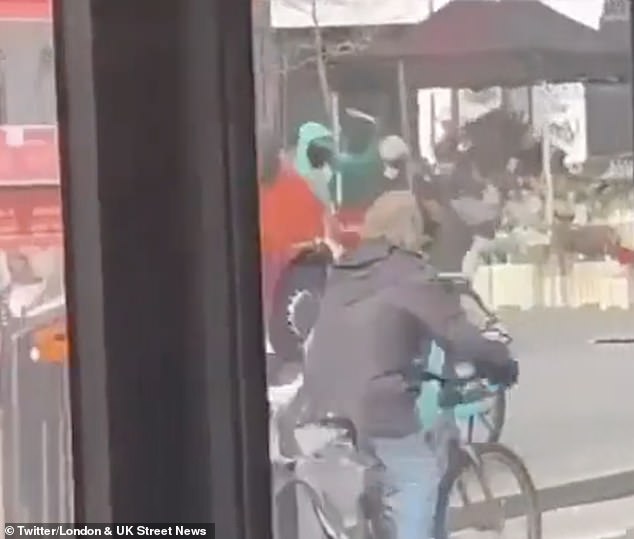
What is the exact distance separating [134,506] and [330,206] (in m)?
0.32

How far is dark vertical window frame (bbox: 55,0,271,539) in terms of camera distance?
1.23m

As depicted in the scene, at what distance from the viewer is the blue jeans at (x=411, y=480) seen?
1.25m

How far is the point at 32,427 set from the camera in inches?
51.3

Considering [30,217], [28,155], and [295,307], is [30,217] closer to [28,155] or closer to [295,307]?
[28,155]

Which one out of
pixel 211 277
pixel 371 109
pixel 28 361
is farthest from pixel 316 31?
pixel 28 361

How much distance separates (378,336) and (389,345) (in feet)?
0.04

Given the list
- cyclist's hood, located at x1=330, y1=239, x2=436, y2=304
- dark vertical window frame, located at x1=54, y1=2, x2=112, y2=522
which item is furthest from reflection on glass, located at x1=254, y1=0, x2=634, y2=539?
dark vertical window frame, located at x1=54, y1=2, x2=112, y2=522

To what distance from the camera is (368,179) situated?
1245 mm

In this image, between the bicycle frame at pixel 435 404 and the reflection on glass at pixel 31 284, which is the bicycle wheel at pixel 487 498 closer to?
the bicycle frame at pixel 435 404

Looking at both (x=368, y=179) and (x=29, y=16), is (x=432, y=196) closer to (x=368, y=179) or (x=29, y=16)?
(x=368, y=179)

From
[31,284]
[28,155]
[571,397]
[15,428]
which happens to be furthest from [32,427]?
[571,397]
